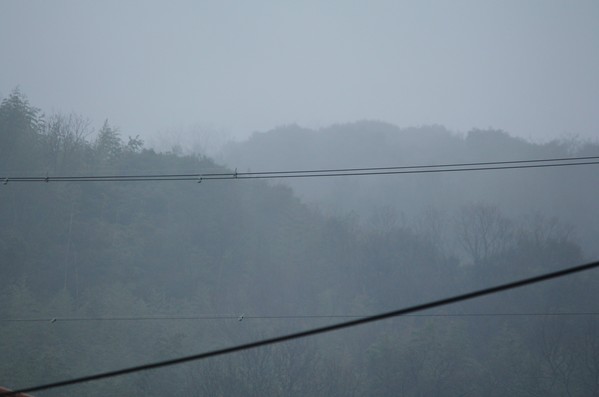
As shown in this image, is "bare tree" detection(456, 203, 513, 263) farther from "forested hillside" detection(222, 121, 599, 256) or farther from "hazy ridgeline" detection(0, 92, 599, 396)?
"forested hillside" detection(222, 121, 599, 256)

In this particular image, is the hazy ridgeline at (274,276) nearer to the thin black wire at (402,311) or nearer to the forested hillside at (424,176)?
the forested hillside at (424,176)

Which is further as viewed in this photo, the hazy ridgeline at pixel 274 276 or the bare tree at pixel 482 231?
the bare tree at pixel 482 231

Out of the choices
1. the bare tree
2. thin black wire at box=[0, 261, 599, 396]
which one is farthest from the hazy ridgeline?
thin black wire at box=[0, 261, 599, 396]

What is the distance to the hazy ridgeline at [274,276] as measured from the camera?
24.9m

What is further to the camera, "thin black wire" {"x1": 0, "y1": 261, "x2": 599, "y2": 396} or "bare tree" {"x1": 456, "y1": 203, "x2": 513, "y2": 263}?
"bare tree" {"x1": 456, "y1": 203, "x2": 513, "y2": 263}

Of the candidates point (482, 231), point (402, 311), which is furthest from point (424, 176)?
point (402, 311)

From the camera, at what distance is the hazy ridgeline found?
24938mm

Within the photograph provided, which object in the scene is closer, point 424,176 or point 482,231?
point 482,231

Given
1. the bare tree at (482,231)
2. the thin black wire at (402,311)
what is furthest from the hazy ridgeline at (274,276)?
the thin black wire at (402,311)

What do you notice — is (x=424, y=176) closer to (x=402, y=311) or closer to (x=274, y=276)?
(x=274, y=276)

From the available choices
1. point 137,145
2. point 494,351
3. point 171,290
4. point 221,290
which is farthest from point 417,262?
point 137,145

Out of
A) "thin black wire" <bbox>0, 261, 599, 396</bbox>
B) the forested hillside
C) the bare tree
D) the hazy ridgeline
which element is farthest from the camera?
the forested hillside

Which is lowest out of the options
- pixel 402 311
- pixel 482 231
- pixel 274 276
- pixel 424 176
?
pixel 274 276

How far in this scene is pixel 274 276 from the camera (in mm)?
34312
